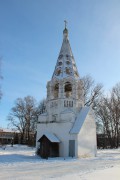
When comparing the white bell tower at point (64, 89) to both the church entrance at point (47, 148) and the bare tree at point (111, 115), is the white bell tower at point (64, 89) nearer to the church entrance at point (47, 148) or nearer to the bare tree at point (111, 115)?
the church entrance at point (47, 148)

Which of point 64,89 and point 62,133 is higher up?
point 64,89

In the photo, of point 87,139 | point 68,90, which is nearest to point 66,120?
point 87,139

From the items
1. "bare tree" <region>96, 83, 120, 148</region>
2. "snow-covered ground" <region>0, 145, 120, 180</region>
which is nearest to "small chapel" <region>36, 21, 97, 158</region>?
"snow-covered ground" <region>0, 145, 120, 180</region>

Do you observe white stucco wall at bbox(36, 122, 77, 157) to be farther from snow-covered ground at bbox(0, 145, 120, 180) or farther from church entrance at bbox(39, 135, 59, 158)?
snow-covered ground at bbox(0, 145, 120, 180)

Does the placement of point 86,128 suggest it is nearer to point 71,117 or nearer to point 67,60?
point 71,117

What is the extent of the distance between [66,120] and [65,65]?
653 cm

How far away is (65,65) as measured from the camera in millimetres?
26578

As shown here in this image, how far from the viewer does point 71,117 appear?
77.0 feet

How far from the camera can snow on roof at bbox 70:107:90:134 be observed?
22.5 metres

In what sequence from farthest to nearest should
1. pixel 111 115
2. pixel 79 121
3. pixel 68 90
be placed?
pixel 111 115
pixel 68 90
pixel 79 121

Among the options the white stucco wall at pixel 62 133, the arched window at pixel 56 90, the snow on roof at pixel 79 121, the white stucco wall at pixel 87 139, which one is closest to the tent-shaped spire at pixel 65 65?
the arched window at pixel 56 90

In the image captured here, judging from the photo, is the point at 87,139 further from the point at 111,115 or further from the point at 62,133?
the point at 111,115

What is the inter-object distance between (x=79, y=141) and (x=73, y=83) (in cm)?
627

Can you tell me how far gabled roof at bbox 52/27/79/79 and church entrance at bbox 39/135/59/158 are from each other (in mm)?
6958
